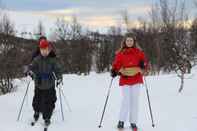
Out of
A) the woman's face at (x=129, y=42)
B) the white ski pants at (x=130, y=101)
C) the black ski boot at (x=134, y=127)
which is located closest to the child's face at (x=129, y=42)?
the woman's face at (x=129, y=42)

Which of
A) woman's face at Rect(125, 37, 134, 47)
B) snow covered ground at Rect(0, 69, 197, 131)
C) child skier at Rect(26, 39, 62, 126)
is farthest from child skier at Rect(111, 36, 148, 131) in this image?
child skier at Rect(26, 39, 62, 126)

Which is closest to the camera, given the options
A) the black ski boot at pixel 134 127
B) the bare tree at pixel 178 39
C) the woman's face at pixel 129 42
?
the black ski boot at pixel 134 127

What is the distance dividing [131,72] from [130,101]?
0.53 m

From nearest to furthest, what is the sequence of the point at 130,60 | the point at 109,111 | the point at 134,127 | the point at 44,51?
the point at 134,127
the point at 130,60
the point at 44,51
the point at 109,111

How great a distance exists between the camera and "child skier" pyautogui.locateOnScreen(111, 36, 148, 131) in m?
8.21

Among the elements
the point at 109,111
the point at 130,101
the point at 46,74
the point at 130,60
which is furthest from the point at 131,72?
the point at 109,111

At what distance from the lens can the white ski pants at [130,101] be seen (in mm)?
8227

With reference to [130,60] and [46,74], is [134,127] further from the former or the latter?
[46,74]

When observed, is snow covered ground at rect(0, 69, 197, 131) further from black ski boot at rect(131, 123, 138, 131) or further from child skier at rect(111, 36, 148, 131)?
child skier at rect(111, 36, 148, 131)

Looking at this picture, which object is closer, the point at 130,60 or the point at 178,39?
the point at 130,60

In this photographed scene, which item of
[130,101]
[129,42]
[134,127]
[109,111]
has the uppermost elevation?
[129,42]

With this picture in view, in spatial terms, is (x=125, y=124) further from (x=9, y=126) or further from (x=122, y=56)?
(x=9, y=126)

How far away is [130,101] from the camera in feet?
27.2

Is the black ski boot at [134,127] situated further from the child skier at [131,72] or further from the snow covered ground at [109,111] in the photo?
Result: the snow covered ground at [109,111]
